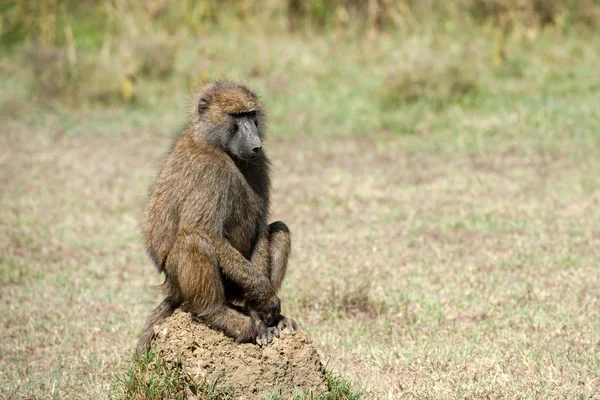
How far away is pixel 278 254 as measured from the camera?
5035mm

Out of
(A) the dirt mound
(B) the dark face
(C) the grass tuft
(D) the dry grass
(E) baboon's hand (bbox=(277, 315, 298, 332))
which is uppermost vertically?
(B) the dark face

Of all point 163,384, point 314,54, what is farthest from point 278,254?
point 314,54

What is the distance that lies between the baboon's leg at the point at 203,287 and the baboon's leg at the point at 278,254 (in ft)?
0.93

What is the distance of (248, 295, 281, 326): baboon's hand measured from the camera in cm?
481

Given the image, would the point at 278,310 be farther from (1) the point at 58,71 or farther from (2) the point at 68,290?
(1) the point at 58,71

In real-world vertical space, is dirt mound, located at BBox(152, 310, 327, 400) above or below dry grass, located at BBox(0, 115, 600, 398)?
above

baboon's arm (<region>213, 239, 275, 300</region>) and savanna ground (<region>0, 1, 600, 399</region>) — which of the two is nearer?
baboon's arm (<region>213, 239, 275, 300</region>)

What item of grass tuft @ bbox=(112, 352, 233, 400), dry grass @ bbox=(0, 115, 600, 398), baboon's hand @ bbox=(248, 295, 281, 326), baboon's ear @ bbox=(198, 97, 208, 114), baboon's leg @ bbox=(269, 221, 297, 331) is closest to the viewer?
grass tuft @ bbox=(112, 352, 233, 400)

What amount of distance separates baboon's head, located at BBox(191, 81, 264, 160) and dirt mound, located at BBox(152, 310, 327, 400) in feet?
3.49

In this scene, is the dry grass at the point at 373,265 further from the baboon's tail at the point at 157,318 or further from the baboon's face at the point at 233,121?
the baboon's face at the point at 233,121

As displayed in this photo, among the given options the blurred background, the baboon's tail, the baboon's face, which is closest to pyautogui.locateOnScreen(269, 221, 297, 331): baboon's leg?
the baboon's face

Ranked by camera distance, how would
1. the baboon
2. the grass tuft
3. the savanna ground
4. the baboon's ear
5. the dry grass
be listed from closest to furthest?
the grass tuft < the baboon < the baboon's ear < the dry grass < the savanna ground

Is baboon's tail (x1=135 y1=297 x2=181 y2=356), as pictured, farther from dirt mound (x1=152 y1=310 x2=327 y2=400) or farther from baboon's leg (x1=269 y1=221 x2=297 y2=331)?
baboon's leg (x1=269 y1=221 x2=297 y2=331)

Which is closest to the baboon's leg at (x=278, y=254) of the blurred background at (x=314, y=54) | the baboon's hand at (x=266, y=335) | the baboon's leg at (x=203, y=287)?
the baboon's hand at (x=266, y=335)
